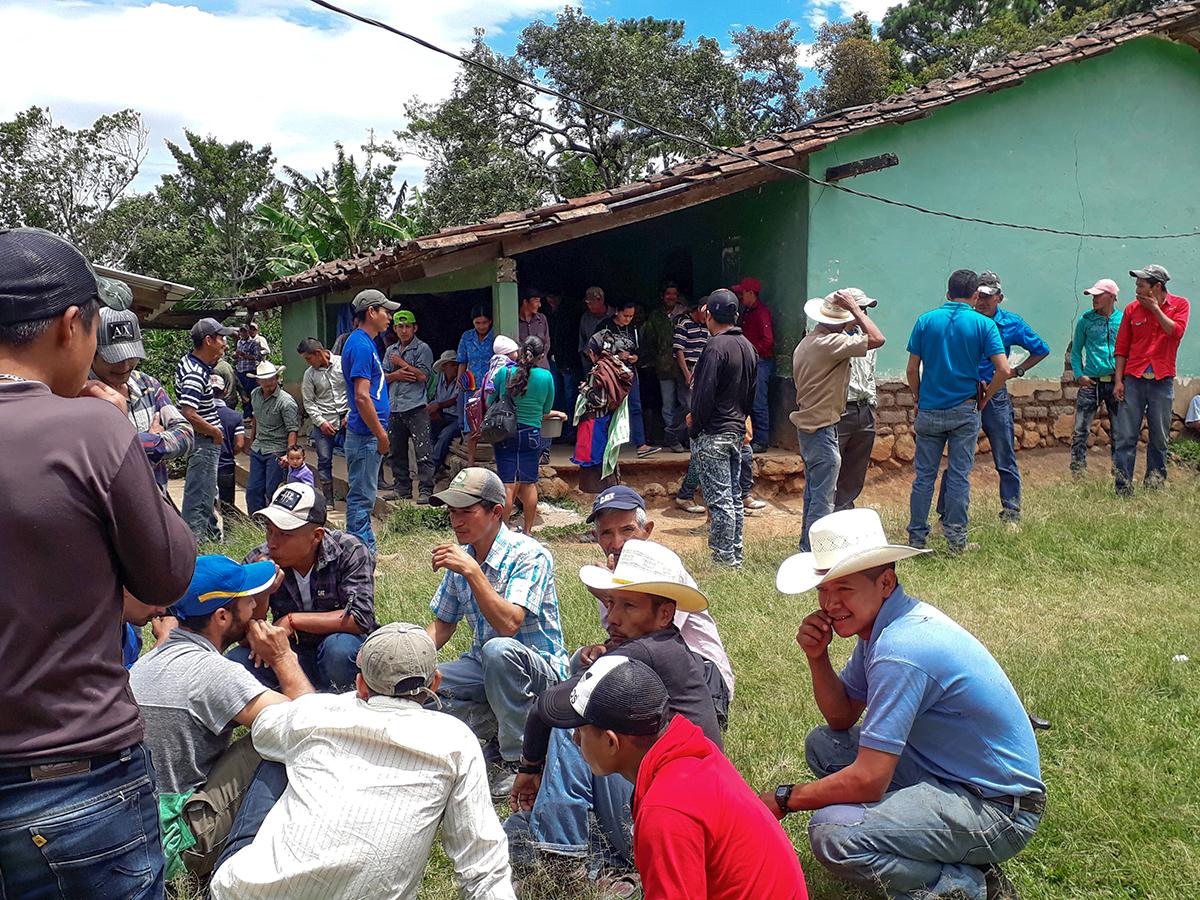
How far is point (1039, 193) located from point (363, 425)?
8.12 metres

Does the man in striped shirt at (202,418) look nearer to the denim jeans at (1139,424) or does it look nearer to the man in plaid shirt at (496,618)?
the man in plaid shirt at (496,618)

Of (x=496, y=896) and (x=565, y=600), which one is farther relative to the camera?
(x=565, y=600)

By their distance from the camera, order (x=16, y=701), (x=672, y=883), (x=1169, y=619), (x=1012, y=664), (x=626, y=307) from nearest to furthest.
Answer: (x=16, y=701), (x=672, y=883), (x=1012, y=664), (x=1169, y=619), (x=626, y=307)

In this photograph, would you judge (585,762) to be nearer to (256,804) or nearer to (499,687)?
(499,687)

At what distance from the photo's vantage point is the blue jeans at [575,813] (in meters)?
3.21

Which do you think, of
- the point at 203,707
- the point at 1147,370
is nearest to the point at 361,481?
the point at 203,707

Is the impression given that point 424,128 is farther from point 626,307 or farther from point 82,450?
point 82,450

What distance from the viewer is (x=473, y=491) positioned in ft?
13.3

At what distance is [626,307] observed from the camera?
10141mm

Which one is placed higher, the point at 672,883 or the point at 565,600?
the point at 672,883

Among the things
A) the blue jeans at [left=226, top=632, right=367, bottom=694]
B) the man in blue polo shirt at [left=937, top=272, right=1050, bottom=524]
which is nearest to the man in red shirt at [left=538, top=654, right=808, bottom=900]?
the blue jeans at [left=226, top=632, right=367, bottom=694]

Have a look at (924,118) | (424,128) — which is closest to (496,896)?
(924,118)

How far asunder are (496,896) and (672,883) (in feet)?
1.83

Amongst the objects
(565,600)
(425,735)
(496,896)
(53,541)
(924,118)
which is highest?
(924,118)
